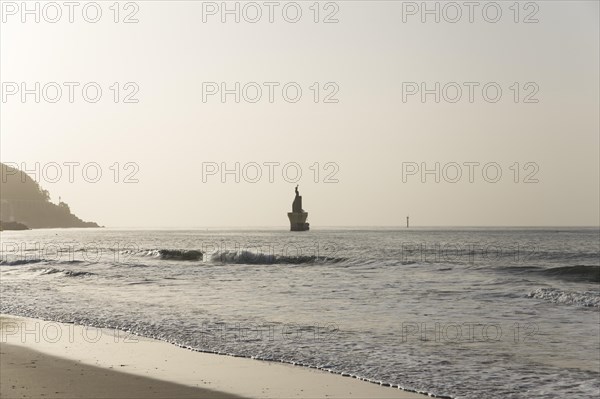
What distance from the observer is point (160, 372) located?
10.8 m

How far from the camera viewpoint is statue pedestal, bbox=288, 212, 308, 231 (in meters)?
175

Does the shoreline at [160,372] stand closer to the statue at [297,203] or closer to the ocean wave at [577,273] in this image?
the ocean wave at [577,273]

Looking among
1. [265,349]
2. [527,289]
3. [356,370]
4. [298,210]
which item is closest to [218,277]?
[527,289]

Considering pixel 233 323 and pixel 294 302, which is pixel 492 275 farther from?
pixel 233 323

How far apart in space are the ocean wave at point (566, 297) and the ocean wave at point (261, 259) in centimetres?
2530

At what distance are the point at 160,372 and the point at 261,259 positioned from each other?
42.5 metres

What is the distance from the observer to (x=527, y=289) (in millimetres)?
26062

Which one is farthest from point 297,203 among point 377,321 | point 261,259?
point 377,321

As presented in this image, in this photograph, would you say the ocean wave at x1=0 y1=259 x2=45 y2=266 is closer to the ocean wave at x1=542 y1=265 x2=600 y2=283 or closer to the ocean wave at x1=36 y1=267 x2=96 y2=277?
the ocean wave at x1=36 y1=267 x2=96 y2=277

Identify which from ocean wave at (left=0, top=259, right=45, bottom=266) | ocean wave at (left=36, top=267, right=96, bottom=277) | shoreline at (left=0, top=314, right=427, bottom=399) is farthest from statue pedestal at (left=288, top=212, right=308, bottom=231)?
shoreline at (left=0, top=314, right=427, bottom=399)

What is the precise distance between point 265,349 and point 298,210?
162086mm

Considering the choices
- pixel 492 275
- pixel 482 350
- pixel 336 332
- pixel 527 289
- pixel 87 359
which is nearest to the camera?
pixel 87 359

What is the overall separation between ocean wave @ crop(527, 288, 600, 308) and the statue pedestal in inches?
5924

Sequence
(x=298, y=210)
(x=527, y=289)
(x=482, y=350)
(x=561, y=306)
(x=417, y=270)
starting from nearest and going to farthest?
(x=482, y=350)
(x=561, y=306)
(x=527, y=289)
(x=417, y=270)
(x=298, y=210)
